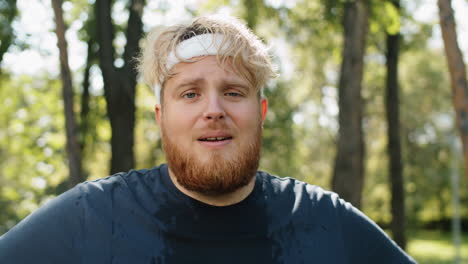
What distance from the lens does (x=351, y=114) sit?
26.3 ft

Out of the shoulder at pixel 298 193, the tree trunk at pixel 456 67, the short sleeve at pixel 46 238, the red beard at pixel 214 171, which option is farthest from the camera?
the tree trunk at pixel 456 67

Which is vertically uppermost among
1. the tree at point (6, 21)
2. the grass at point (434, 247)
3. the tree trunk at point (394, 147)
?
the tree at point (6, 21)

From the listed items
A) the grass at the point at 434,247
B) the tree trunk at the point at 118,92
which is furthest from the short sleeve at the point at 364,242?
the grass at the point at 434,247

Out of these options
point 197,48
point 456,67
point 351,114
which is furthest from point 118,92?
point 197,48

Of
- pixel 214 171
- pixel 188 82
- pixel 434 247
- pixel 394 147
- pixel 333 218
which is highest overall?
pixel 188 82

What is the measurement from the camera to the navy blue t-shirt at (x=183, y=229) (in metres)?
1.94

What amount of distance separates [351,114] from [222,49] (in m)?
6.10

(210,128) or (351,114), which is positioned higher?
(351,114)

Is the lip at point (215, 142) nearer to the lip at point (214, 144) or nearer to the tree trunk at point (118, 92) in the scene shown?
the lip at point (214, 144)

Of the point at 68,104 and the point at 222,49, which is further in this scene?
the point at 68,104

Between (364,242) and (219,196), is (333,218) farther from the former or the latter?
(219,196)

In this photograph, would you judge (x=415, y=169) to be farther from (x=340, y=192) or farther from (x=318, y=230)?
(x=318, y=230)

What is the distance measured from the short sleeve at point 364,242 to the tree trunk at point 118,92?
6397 mm

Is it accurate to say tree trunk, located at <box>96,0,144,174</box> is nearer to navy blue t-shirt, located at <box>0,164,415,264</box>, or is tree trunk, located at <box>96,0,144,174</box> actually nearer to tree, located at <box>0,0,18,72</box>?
tree, located at <box>0,0,18,72</box>
